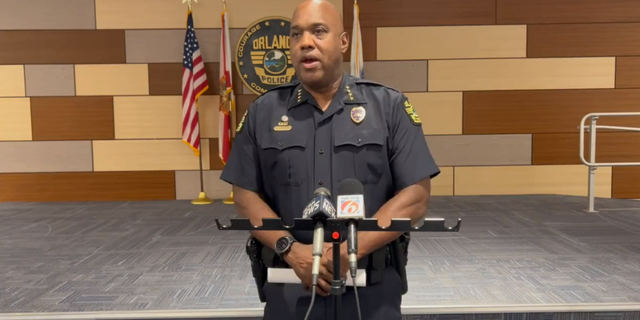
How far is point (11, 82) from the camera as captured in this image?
5230 millimetres

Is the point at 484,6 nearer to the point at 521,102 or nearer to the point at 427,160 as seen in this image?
the point at 521,102

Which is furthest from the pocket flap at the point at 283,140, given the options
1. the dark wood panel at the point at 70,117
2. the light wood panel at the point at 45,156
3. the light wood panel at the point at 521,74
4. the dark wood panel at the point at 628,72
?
the dark wood panel at the point at 628,72

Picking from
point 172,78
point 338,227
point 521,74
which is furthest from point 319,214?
point 521,74

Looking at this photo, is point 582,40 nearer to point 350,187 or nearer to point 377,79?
point 377,79

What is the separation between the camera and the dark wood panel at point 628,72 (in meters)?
5.24

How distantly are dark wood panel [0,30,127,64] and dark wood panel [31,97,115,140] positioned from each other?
441mm

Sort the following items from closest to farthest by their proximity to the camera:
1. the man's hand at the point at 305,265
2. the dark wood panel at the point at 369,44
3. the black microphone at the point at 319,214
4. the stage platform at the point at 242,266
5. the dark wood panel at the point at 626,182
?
the black microphone at the point at 319,214 < the man's hand at the point at 305,265 < the stage platform at the point at 242,266 < the dark wood panel at the point at 369,44 < the dark wood panel at the point at 626,182

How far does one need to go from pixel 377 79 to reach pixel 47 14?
146 inches

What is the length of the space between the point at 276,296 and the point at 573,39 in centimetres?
516

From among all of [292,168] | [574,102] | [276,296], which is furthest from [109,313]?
[574,102]

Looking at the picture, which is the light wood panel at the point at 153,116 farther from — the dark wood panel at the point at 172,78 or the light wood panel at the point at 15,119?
the light wood panel at the point at 15,119

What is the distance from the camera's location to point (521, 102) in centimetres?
529

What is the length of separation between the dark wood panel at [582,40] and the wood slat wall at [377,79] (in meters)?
0.01

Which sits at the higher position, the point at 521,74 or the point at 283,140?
the point at 521,74
